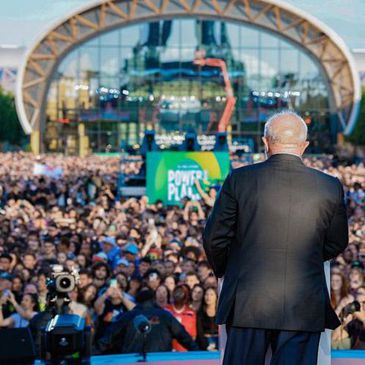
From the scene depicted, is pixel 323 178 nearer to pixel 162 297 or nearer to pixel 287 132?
pixel 287 132

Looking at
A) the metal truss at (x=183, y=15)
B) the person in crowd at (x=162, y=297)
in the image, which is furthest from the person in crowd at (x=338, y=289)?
the metal truss at (x=183, y=15)

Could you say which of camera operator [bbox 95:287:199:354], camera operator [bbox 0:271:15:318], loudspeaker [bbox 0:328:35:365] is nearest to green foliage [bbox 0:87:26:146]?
camera operator [bbox 0:271:15:318]

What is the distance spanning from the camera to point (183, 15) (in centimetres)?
5525

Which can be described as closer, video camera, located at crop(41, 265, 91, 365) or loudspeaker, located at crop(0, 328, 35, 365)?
video camera, located at crop(41, 265, 91, 365)

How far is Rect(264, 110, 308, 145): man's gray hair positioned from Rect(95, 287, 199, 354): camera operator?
307 centimetres

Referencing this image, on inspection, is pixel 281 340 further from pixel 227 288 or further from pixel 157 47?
pixel 157 47

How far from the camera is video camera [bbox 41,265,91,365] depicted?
4.73m

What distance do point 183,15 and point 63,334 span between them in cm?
5173

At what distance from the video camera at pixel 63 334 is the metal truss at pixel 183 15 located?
5068 cm

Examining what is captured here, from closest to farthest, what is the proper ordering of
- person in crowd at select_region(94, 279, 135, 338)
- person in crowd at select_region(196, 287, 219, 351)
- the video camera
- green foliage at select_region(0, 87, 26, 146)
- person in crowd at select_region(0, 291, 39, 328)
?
1. the video camera
2. person in crowd at select_region(196, 287, 219, 351)
3. person in crowd at select_region(0, 291, 39, 328)
4. person in crowd at select_region(94, 279, 135, 338)
5. green foliage at select_region(0, 87, 26, 146)

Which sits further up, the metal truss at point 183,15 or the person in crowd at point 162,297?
the metal truss at point 183,15

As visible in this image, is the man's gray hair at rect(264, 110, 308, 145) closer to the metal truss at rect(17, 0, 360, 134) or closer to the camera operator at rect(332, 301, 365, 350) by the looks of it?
the camera operator at rect(332, 301, 365, 350)

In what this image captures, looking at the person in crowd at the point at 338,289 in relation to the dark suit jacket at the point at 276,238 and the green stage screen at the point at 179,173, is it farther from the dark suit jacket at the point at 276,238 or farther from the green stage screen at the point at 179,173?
the green stage screen at the point at 179,173

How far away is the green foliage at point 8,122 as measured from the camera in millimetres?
62469
